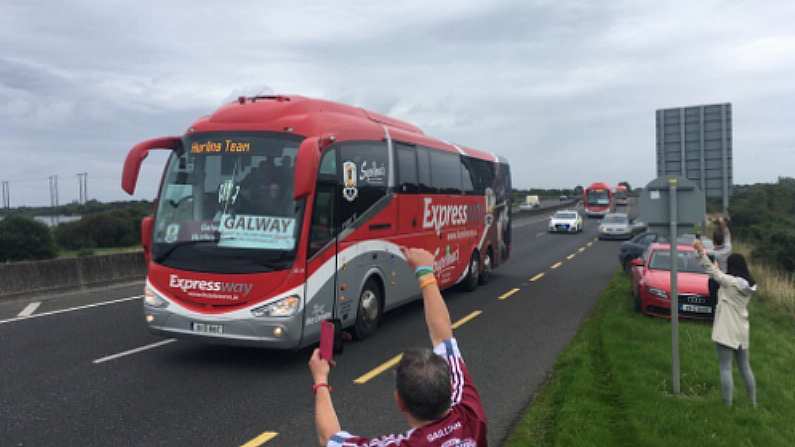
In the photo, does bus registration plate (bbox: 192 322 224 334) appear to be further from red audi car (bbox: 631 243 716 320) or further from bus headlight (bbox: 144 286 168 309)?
red audi car (bbox: 631 243 716 320)

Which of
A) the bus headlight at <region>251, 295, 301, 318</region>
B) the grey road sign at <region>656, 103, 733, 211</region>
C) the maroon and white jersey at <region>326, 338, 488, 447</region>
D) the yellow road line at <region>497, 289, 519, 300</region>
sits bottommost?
the yellow road line at <region>497, 289, 519, 300</region>

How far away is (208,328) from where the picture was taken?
759cm

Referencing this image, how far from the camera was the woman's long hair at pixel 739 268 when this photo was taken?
247 inches

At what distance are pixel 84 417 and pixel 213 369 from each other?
6.48 feet

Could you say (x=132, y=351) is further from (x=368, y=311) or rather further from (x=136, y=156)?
(x=368, y=311)

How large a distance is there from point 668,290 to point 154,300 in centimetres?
871

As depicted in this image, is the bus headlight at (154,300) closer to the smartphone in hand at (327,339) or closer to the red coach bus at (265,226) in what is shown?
the red coach bus at (265,226)

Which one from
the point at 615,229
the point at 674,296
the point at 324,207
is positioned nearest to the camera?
the point at 674,296

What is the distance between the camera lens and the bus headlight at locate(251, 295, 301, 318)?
7.49 m

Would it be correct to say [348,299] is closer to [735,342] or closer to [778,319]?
[735,342]

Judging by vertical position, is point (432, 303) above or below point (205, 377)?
above

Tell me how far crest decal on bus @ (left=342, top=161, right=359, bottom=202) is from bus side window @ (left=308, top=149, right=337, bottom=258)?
0.23 meters

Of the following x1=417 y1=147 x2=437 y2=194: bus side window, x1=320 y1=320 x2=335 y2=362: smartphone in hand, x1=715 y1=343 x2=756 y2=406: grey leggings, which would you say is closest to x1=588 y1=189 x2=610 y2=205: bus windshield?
x1=417 y1=147 x2=437 y2=194: bus side window

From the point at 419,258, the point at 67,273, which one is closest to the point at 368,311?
the point at 419,258
